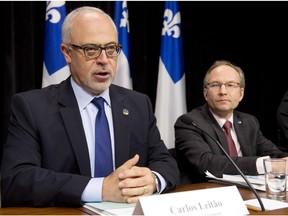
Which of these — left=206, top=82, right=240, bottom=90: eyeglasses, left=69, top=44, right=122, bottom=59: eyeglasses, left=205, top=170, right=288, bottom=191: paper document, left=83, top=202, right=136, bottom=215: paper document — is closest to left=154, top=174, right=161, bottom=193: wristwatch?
left=83, top=202, right=136, bottom=215: paper document

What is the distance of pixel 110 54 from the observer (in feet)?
6.28

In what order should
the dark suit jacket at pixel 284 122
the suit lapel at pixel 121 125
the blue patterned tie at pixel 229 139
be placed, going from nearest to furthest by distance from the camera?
the suit lapel at pixel 121 125, the blue patterned tie at pixel 229 139, the dark suit jacket at pixel 284 122

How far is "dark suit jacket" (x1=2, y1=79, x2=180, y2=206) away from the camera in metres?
1.58

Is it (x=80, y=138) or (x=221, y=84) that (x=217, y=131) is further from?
(x=80, y=138)

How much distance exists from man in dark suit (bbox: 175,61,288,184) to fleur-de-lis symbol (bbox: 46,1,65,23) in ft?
4.40

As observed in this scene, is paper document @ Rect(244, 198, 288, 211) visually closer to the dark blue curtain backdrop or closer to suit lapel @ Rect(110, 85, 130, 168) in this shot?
suit lapel @ Rect(110, 85, 130, 168)

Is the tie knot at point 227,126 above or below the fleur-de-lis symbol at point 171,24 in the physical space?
below

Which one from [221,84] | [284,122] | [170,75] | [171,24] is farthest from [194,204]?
[171,24]

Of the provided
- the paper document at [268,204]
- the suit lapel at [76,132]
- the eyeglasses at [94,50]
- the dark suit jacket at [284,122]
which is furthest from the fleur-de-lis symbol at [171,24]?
the paper document at [268,204]

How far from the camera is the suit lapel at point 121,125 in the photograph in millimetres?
1943

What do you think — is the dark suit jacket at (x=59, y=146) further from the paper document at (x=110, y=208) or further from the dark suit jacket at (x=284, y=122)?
the dark suit jacket at (x=284, y=122)

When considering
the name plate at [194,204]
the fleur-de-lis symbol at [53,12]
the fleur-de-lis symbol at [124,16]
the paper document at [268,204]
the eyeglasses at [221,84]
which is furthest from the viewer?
the fleur-de-lis symbol at [124,16]

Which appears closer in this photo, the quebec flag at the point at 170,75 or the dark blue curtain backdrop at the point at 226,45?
the quebec flag at the point at 170,75

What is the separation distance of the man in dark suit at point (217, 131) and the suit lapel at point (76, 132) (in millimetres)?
855
